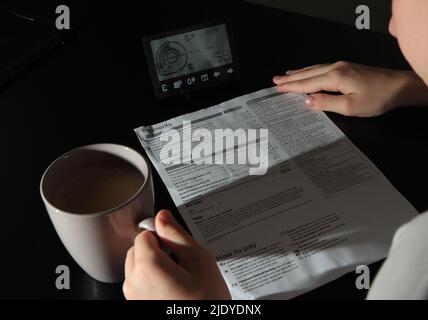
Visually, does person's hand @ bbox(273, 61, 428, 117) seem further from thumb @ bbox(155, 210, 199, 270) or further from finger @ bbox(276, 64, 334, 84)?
thumb @ bbox(155, 210, 199, 270)

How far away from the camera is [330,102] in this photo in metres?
0.73

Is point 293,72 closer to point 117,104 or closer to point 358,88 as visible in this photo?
point 358,88

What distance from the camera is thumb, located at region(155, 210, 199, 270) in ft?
1.57

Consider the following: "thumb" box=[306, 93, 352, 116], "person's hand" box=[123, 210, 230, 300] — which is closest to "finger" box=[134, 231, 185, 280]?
"person's hand" box=[123, 210, 230, 300]

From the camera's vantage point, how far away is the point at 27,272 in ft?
1.80

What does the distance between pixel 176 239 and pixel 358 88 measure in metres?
0.41

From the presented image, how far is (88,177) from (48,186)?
0.16 feet

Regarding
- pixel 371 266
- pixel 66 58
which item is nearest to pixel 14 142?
pixel 66 58

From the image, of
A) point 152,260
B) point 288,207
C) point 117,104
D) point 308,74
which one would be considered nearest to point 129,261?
point 152,260

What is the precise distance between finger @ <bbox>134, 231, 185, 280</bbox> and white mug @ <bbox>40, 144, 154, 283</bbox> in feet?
0.07

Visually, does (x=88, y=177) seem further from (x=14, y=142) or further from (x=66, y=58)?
(x=66, y=58)

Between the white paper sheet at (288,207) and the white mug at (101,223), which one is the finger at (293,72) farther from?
the white mug at (101,223)

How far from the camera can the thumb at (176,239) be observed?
480 millimetres

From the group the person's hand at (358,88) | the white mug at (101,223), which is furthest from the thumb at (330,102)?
the white mug at (101,223)
